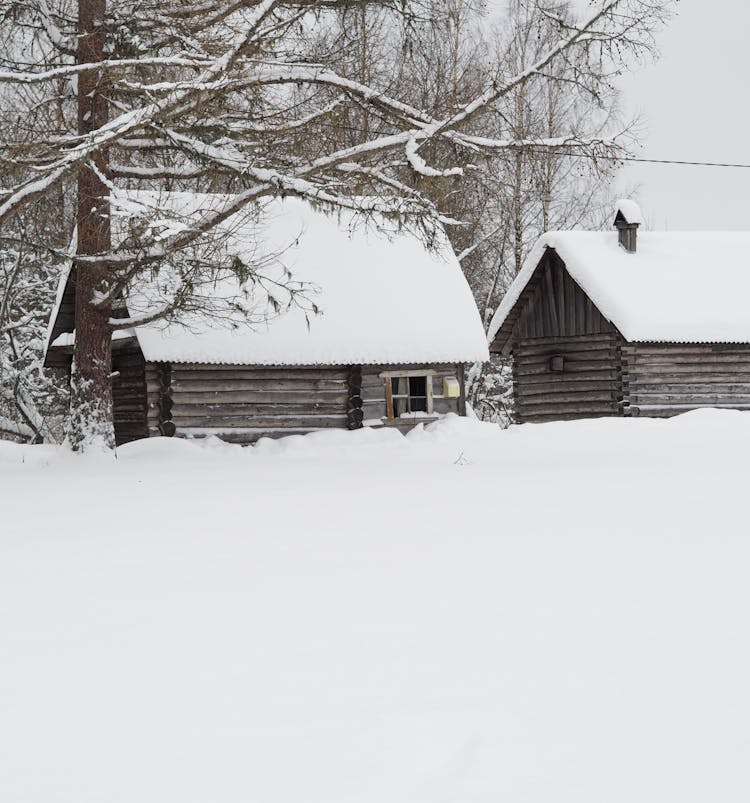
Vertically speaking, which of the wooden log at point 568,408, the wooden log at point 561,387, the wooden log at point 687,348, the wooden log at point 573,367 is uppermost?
the wooden log at point 687,348

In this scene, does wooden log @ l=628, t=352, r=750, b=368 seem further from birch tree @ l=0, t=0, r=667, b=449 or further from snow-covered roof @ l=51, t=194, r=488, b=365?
birch tree @ l=0, t=0, r=667, b=449

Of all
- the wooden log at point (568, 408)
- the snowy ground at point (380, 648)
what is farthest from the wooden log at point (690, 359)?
the snowy ground at point (380, 648)

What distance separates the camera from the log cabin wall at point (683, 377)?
2327 centimetres

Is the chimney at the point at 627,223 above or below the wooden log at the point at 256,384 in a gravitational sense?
above

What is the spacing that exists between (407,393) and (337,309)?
2461mm

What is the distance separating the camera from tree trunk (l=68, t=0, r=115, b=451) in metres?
14.6

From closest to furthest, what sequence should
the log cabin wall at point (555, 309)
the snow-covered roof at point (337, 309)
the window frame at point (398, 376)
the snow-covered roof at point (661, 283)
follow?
the snow-covered roof at point (337, 309), the window frame at point (398, 376), the snow-covered roof at point (661, 283), the log cabin wall at point (555, 309)

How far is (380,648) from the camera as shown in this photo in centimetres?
483

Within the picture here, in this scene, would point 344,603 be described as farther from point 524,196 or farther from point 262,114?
point 524,196

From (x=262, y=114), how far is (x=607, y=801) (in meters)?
11.5

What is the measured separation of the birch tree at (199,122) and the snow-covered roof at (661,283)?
985cm

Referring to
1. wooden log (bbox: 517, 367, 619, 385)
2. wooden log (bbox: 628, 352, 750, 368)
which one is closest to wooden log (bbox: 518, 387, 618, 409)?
wooden log (bbox: 517, 367, 619, 385)

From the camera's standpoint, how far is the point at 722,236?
87.7 feet

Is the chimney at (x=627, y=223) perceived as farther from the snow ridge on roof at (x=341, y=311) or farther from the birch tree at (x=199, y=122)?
the birch tree at (x=199, y=122)
